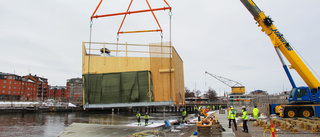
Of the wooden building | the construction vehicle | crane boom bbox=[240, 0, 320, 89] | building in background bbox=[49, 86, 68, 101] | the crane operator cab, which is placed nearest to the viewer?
the wooden building

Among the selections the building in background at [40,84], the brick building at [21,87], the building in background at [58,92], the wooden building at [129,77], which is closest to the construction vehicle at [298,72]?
the wooden building at [129,77]

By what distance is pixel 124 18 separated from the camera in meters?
13.4

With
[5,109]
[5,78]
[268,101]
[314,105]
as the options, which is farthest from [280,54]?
[5,78]

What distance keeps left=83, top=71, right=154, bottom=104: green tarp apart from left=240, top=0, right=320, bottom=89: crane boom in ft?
45.6

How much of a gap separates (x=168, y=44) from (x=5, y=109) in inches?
2348

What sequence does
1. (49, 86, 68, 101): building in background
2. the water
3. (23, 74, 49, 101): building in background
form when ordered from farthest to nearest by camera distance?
(49, 86, 68, 101): building in background → (23, 74, 49, 101): building in background → the water

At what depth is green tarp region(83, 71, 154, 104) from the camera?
467 inches

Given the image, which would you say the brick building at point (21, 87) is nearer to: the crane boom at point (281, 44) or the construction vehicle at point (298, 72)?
the crane boom at point (281, 44)

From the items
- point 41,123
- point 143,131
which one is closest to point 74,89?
point 41,123

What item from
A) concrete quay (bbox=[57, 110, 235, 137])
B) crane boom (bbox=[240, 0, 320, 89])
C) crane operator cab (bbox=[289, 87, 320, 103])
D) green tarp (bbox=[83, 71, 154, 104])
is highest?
crane boom (bbox=[240, 0, 320, 89])

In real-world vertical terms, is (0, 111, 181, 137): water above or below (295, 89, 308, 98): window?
below

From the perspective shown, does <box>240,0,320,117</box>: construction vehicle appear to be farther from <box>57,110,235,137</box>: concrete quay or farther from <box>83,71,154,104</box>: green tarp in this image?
<box>83,71,154,104</box>: green tarp

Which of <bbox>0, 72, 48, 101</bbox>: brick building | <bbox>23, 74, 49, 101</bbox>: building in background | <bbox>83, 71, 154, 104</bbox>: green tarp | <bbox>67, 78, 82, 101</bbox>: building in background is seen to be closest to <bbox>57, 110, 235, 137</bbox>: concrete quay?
<bbox>83, 71, 154, 104</bbox>: green tarp

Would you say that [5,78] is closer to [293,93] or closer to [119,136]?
[119,136]
